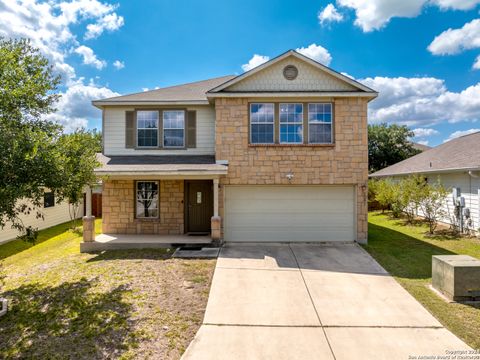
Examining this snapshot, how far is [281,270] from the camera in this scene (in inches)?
300

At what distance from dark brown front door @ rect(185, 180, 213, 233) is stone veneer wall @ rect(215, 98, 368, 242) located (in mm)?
1296

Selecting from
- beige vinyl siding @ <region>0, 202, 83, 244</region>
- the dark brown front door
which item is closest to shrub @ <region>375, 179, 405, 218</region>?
the dark brown front door

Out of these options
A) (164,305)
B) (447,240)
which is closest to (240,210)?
(164,305)

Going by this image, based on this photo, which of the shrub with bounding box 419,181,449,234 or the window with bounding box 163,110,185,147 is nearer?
the window with bounding box 163,110,185,147

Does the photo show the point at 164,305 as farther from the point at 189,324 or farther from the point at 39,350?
the point at 39,350

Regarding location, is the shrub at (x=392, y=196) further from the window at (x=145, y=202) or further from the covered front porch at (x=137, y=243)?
the window at (x=145, y=202)

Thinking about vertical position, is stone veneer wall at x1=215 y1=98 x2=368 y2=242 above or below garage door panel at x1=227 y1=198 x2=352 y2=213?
above

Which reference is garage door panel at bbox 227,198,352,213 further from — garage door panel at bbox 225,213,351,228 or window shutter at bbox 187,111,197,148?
window shutter at bbox 187,111,197,148

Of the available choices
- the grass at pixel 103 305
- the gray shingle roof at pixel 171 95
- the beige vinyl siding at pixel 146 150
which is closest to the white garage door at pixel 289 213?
the beige vinyl siding at pixel 146 150

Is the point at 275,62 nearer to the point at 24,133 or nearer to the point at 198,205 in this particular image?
the point at 198,205

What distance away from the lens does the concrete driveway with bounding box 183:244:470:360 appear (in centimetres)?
422

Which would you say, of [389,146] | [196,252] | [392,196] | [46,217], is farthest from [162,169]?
[389,146]

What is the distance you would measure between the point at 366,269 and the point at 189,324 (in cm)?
526

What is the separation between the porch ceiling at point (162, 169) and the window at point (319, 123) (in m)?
3.62
